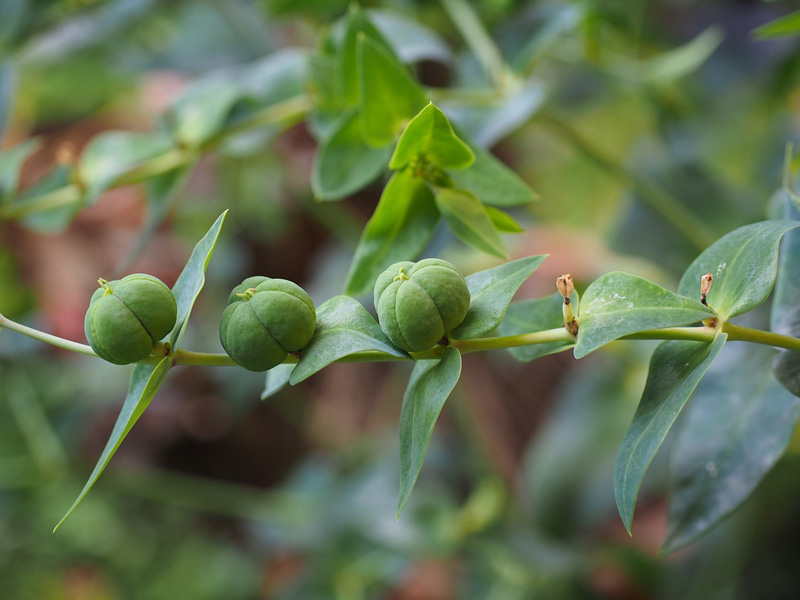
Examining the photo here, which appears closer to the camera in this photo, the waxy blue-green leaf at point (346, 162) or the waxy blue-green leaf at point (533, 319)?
the waxy blue-green leaf at point (533, 319)

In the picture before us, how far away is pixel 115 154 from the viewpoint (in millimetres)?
651

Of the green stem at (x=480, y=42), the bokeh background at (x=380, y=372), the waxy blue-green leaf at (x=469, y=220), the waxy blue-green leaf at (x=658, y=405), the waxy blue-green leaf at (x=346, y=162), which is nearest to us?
the waxy blue-green leaf at (x=658, y=405)

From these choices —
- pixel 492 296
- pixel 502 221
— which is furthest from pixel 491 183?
pixel 492 296

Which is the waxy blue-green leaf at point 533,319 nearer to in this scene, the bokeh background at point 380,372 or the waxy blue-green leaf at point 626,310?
the waxy blue-green leaf at point 626,310

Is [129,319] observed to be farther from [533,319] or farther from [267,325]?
[533,319]

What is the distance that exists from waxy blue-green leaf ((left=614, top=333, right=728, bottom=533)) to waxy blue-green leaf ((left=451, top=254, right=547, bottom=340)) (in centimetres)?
8

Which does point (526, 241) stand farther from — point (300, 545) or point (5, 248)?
point (5, 248)

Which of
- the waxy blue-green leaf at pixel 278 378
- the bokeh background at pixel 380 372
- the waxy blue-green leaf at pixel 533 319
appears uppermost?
the waxy blue-green leaf at pixel 278 378

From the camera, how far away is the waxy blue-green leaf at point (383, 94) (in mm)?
472

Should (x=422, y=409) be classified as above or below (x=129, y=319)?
below

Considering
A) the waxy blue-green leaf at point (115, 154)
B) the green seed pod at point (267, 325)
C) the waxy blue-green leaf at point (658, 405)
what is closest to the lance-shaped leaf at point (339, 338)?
the green seed pod at point (267, 325)

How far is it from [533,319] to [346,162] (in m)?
0.23

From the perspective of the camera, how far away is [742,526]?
0.84m

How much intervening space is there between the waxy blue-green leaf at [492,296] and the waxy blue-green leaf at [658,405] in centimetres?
8
